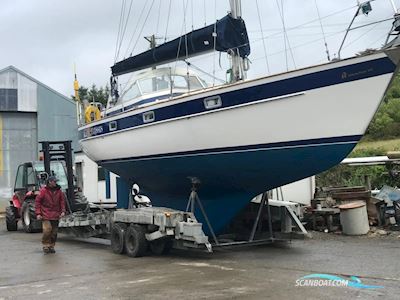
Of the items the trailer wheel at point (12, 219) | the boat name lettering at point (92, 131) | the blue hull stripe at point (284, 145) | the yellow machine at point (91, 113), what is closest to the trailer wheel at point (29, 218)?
the trailer wheel at point (12, 219)

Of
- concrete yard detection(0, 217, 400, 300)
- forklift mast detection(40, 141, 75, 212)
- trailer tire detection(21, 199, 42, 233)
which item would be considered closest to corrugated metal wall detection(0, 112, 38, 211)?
trailer tire detection(21, 199, 42, 233)

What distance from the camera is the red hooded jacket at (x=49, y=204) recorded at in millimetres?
11375

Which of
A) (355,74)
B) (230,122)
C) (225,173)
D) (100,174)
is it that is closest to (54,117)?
(100,174)

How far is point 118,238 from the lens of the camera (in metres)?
10.7

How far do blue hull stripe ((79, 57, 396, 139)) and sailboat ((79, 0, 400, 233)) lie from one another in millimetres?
14

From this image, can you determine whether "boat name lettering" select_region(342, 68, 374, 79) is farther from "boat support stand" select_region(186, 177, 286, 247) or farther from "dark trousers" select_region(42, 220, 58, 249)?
"dark trousers" select_region(42, 220, 58, 249)

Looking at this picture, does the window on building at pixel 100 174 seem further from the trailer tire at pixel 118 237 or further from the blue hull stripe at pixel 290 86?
the blue hull stripe at pixel 290 86

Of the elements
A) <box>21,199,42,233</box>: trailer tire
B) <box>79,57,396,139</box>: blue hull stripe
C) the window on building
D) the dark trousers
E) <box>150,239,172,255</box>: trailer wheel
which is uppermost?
<box>79,57,396,139</box>: blue hull stripe

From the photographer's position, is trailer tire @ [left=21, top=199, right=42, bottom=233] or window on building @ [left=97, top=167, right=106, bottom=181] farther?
window on building @ [left=97, top=167, right=106, bottom=181]

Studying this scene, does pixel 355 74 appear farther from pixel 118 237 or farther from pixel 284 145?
pixel 118 237

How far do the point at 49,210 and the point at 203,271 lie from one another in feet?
14.3

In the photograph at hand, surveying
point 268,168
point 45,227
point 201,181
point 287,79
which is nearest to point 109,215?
point 45,227

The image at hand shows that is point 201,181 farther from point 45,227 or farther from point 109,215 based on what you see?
point 45,227

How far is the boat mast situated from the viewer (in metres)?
9.66
